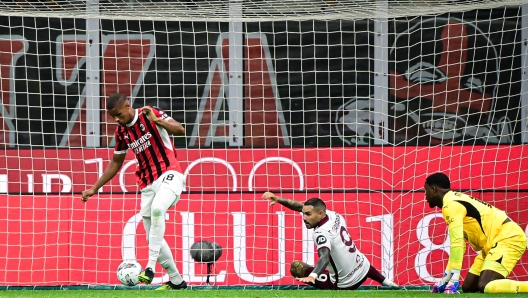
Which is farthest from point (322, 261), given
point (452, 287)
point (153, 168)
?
point (153, 168)

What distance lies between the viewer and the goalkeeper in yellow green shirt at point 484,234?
8828 millimetres

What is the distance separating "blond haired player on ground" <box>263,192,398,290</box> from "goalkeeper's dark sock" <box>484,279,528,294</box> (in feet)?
4.52

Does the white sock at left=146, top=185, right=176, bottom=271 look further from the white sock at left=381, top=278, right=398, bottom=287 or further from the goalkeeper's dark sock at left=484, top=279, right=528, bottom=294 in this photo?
the goalkeeper's dark sock at left=484, top=279, right=528, bottom=294

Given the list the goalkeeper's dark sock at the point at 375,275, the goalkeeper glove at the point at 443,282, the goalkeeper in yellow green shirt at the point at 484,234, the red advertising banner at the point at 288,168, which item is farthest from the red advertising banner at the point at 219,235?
the goalkeeper glove at the point at 443,282

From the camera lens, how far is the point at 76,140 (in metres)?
11.4

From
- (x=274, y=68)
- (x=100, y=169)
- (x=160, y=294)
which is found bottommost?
(x=160, y=294)

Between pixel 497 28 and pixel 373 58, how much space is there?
1.44 metres

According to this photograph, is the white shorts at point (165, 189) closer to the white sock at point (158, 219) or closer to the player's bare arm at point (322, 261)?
the white sock at point (158, 219)

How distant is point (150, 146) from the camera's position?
9.23 metres

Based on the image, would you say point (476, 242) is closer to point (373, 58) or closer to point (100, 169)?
point (373, 58)

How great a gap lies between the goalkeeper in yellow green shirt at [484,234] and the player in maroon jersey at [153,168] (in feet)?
7.83

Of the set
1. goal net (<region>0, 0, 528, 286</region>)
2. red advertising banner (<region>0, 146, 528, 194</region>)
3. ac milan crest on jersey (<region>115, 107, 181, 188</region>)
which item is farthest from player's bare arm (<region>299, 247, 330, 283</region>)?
red advertising banner (<region>0, 146, 528, 194</region>)

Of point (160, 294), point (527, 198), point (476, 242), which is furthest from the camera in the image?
point (527, 198)

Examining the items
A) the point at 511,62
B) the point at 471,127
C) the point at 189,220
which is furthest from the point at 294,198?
the point at 511,62
